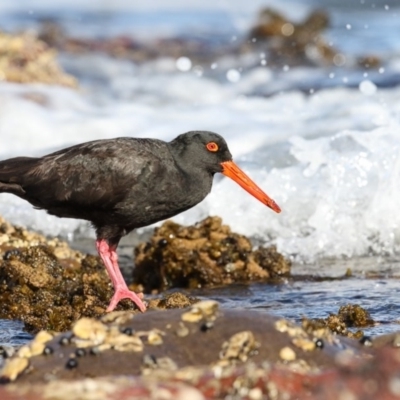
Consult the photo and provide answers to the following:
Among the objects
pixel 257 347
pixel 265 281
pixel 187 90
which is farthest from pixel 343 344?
pixel 187 90

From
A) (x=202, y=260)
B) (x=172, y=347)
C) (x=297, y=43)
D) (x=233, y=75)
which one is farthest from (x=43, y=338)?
(x=297, y=43)

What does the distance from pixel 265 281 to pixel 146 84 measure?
10724mm

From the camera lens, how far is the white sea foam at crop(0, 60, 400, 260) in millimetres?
8250

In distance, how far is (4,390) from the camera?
10.8 feet

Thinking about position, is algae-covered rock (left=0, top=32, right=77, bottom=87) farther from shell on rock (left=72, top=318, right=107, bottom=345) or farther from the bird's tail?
shell on rock (left=72, top=318, right=107, bottom=345)

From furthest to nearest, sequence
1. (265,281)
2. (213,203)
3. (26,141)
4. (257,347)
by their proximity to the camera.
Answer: (26,141) < (213,203) < (265,281) < (257,347)

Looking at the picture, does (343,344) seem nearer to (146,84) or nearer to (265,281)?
(265,281)

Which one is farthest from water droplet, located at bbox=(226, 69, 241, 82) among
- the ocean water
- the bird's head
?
the bird's head

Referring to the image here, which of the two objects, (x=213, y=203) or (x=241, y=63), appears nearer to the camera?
(x=213, y=203)

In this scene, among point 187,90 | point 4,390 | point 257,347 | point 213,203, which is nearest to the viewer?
point 4,390

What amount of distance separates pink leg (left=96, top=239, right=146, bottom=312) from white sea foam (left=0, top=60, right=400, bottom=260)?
1950 millimetres

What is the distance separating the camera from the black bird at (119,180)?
236 inches

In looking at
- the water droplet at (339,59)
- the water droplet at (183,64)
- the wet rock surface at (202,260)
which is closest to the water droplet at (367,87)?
the water droplet at (339,59)

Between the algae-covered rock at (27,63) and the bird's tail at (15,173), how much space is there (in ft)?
26.5
